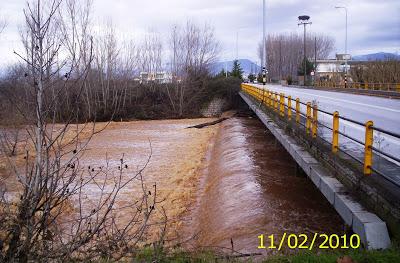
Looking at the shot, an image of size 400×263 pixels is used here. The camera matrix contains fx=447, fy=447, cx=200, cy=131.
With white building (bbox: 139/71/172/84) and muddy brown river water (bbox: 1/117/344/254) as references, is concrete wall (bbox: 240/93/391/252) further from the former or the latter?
white building (bbox: 139/71/172/84)

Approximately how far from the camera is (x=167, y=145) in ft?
97.3

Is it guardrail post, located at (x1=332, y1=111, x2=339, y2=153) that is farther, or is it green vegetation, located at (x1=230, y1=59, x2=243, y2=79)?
green vegetation, located at (x1=230, y1=59, x2=243, y2=79)

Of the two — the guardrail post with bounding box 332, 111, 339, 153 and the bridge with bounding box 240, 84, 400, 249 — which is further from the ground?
the guardrail post with bounding box 332, 111, 339, 153

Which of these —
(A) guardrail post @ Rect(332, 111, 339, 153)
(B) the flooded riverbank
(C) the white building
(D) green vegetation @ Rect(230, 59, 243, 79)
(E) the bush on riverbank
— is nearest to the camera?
(A) guardrail post @ Rect(332, 111, 339, 153)

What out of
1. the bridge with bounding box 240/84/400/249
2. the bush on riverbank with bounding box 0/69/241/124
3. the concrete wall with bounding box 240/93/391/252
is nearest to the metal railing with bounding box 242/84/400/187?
the bridge with bounding box 240/84/400/249

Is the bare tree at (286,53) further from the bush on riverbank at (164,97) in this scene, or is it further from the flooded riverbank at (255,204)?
the flooded riverbank at (255,204)

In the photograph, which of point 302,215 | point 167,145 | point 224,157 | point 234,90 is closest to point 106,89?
point 234,90

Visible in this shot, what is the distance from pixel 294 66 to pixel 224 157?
108005mm
